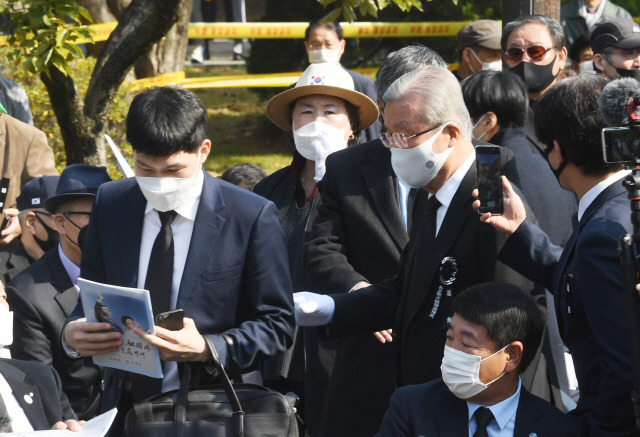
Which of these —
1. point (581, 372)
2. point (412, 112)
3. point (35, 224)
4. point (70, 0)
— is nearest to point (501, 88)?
point (412, 112)

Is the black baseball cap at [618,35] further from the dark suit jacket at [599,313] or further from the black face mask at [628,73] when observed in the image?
the dark suit jacket at [599,313]

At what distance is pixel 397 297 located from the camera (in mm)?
3584

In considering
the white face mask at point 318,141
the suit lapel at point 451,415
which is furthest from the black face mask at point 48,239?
the suit lapel at point 451,415

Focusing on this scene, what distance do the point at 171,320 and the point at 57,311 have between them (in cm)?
145

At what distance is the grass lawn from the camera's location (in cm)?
1283

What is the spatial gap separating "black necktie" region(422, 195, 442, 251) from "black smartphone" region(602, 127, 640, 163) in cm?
88

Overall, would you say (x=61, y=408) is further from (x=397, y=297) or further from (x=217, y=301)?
(x=397, y=297)

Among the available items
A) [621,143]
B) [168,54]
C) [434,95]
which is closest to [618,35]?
[434,95]

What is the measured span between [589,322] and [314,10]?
467 inches

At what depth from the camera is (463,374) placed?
302 centimetres

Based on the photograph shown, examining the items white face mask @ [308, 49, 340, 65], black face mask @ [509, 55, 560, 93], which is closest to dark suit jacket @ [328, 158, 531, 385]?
black face mask @ [509, 55, 560, 93]

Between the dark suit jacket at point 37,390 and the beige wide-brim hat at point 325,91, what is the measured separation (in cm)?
195

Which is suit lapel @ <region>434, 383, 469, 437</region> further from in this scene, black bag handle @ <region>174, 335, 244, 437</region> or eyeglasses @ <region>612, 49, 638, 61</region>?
eyeglasses @ <region>612, 49, 638, 61</region>

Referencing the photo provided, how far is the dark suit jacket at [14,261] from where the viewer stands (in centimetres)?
510
